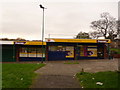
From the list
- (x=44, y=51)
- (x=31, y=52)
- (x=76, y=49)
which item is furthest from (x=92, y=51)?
(x=31, y=52)

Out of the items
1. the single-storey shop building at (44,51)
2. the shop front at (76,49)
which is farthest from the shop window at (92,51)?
the single-storey shop building at (44,51)

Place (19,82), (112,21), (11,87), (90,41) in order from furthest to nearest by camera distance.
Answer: (112,21) < (90,41) < (19,82) < (11,87)

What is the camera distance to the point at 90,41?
22250 millimetres

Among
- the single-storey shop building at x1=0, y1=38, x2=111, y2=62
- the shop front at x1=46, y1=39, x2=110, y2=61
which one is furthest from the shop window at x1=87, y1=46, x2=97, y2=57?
the single-storey shop building at x1=0, y1=38, x2=111, y2=62

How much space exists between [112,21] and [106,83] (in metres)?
36.3

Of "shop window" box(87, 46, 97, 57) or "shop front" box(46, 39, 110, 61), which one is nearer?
"shop front" box(46, 39, 110, 61)

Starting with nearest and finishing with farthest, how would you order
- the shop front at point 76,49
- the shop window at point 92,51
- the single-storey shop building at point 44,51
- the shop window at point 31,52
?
1. the shop front at point 76,49
2. the single-storey shop building at point 44,51
3. the shop window at point 31,52
4. the shop window at point 92,51

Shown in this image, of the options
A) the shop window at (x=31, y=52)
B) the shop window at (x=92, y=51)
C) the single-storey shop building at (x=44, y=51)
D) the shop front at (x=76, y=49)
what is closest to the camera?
the shop front at (x=76, y=49)

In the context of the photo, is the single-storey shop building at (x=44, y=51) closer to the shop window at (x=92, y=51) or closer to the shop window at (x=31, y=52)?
the shop window at (x=31, y=52)

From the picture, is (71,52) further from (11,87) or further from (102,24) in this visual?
(102,24)

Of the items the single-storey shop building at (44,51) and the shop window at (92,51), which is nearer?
the single-storey shop building at (44,51)

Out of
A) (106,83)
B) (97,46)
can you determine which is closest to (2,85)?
(106,83)

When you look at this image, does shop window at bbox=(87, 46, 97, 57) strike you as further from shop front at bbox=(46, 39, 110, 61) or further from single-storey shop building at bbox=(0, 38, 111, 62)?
single-storey shop building at bbox=(0, 38, 111, 62)

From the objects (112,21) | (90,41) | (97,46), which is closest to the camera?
(90,41)
